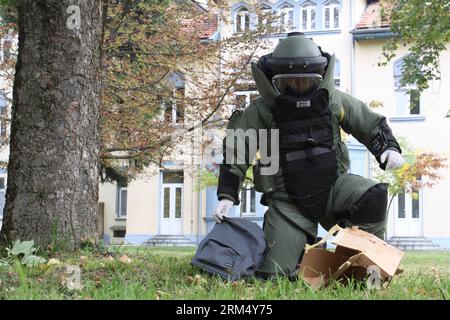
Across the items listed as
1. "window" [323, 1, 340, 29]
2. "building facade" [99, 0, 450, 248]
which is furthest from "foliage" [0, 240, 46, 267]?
"window" [323, 1, 340, 29]

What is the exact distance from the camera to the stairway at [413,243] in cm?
2245

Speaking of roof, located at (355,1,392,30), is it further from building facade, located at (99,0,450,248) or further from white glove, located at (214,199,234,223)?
white glove, located at (214,199,234,223)

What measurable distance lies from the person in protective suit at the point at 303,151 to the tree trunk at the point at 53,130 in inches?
48.9

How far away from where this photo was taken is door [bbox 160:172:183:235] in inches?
997

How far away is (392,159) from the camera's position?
4375 millimetres

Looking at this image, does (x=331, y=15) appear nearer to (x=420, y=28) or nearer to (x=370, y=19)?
(x=370, y=19)

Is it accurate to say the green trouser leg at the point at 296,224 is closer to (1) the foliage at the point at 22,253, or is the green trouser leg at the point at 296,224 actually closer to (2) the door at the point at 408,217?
(1) the foliage at the point at 22,253

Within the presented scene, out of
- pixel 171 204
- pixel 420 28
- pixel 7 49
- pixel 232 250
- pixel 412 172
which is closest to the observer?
pixel 232 250

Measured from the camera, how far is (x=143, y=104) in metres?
11.1

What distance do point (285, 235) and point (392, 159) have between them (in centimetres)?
88

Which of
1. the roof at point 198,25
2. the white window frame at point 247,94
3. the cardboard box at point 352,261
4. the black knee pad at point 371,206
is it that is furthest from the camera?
the roof at point 198,25

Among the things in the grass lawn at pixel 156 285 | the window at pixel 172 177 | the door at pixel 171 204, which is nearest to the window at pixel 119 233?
the door at pixel 171 204

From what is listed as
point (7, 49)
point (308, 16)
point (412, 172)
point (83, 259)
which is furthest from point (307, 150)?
point (308, 16)

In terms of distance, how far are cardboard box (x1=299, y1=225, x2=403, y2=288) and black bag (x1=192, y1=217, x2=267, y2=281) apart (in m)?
0.40
